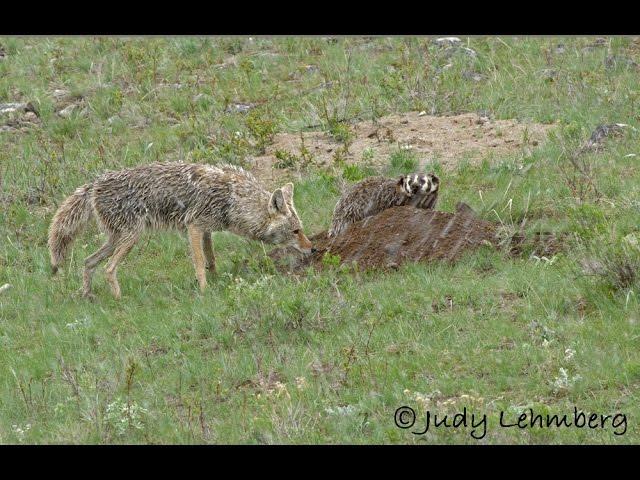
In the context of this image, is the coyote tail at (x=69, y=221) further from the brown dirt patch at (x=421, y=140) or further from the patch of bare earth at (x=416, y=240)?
the brown dirt patch at (x=421, y=140)

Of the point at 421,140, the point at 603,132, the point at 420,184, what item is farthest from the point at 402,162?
the point at 603,132

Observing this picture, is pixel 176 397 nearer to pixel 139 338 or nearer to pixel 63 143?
pixel 139 338

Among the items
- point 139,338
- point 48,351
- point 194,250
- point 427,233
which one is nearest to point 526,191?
point 427,233

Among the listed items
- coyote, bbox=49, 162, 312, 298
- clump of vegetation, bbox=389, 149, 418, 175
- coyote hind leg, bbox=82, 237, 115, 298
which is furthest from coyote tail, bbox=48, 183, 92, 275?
clump of vegetation, bbox=389, 149, 418, 175

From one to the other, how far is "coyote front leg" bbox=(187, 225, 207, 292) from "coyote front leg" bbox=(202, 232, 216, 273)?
0.24 meters

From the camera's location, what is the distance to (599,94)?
52.5ft

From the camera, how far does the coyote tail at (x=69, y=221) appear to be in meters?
12.6

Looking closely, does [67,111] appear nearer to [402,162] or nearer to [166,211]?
[166,211]

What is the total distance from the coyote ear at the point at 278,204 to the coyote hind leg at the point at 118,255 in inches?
61.1

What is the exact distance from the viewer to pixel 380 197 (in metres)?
13.1

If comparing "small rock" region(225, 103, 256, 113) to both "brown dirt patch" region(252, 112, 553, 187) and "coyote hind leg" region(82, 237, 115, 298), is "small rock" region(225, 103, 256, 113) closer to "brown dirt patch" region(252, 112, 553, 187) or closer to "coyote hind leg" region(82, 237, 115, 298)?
"brown dirt patch" region(252, 112, 553, 187)

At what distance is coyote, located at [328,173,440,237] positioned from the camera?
42.0 ft

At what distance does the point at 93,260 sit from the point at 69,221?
0.52m

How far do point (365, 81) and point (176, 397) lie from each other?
10.1 metres
